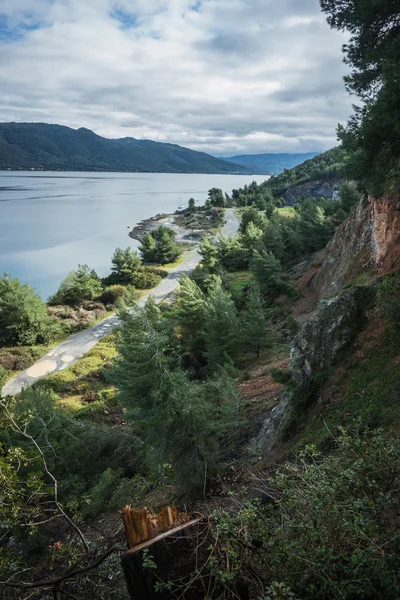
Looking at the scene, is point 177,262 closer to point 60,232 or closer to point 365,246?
point 60,232

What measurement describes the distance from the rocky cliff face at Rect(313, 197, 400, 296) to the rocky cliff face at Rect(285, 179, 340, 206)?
304 ft

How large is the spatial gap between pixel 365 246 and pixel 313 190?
11235 cm

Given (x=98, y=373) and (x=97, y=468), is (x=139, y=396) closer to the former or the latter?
(x=97, y=468)

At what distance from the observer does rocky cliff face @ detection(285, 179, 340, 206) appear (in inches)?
4670

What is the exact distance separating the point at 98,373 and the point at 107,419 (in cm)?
804

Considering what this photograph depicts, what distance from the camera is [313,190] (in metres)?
124

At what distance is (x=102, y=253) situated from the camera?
259 ft

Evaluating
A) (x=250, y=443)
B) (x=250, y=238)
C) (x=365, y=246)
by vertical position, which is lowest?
(x=250, y=443)

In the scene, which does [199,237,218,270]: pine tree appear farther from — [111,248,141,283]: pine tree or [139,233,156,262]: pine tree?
[139,233,156,262]: pine tree

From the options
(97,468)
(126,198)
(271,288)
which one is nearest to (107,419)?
(97,468)

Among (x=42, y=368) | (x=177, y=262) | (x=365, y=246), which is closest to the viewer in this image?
(x=365, y=246)

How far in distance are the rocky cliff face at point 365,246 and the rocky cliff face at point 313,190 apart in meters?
92.8

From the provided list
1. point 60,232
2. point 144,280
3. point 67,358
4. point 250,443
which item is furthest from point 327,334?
point 60,232

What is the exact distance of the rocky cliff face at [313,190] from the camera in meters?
119
